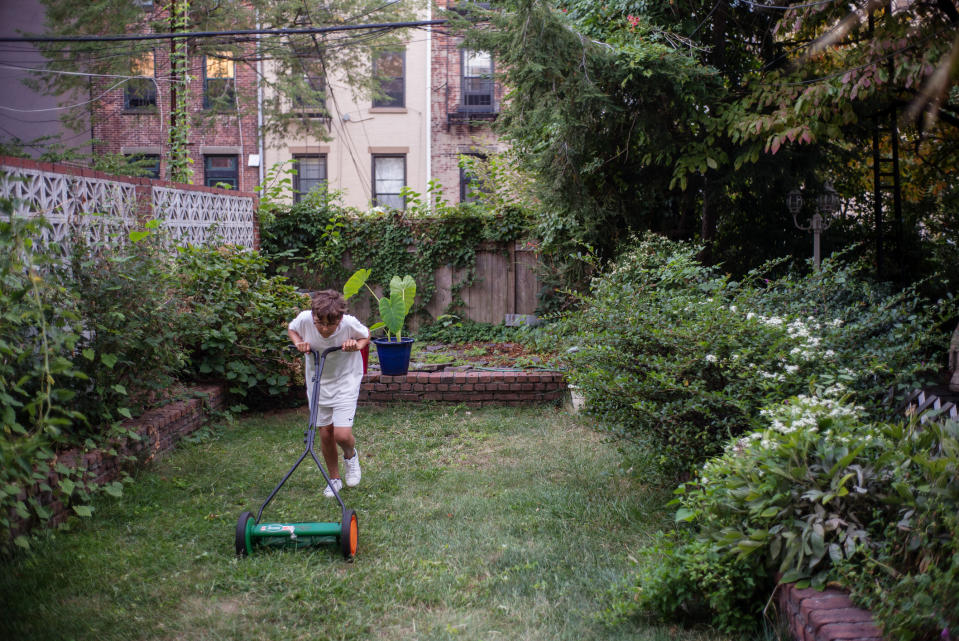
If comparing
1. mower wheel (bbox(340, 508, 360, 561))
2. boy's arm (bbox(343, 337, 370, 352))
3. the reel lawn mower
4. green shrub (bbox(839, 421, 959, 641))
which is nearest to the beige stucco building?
boy's arm (bbox(343, 337, 370, 352))

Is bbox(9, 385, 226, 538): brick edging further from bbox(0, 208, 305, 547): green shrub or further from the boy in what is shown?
the boy

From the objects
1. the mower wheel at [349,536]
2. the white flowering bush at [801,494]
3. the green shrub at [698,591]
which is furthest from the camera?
the mower wheel at [349,536]

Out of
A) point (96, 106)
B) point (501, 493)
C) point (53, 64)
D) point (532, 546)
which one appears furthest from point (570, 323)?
point (96, 106)

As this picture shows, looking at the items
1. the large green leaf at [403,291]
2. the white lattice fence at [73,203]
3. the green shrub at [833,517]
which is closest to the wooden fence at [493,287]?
the large green leaf at [403,291]

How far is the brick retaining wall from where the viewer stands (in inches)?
319

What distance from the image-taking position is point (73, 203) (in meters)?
5.66

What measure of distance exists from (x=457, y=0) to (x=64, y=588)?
22.8 ft

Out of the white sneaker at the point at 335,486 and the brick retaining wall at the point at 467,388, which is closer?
the white sneaker at the point at 335,486

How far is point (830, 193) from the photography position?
889 cm

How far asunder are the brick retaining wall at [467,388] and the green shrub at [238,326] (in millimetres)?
1055

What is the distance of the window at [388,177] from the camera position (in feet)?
62.0

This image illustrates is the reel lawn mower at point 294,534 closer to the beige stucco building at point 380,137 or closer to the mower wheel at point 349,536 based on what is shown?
the mower wheel at point 349,536

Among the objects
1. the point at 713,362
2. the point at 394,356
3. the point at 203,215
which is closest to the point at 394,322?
the point at 394,356

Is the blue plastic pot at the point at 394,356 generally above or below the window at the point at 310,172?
below
